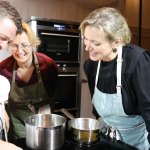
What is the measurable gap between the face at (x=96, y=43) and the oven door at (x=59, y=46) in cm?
103

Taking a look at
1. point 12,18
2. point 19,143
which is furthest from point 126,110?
point 12,18

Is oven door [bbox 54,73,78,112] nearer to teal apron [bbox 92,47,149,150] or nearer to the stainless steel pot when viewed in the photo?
teal apron [bbox 92,47,149,150]

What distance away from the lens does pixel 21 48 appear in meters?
1.20

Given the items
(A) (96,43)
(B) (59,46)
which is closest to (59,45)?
(B) (59,46)

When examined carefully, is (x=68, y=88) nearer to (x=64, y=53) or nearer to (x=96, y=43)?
(x=64, y=53)

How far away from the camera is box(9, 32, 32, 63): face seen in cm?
119

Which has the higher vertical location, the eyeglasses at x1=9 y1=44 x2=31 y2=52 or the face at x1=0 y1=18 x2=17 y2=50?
the face at x1=0 y1=18 x2=17 y2=50

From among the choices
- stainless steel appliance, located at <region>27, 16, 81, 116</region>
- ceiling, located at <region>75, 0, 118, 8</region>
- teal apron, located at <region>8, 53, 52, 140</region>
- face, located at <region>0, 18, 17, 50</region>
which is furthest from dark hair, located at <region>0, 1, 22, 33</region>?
ceiling, located at <region>75, 0, 118, 8</region>

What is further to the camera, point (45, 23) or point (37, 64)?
point (45, 23)

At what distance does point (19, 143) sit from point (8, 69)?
49cm

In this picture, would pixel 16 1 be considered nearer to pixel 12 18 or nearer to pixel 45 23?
pixel 45 23

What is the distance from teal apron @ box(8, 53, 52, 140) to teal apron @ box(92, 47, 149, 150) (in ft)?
1.12

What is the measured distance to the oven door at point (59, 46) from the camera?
2000mm

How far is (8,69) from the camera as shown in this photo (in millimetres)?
1258
